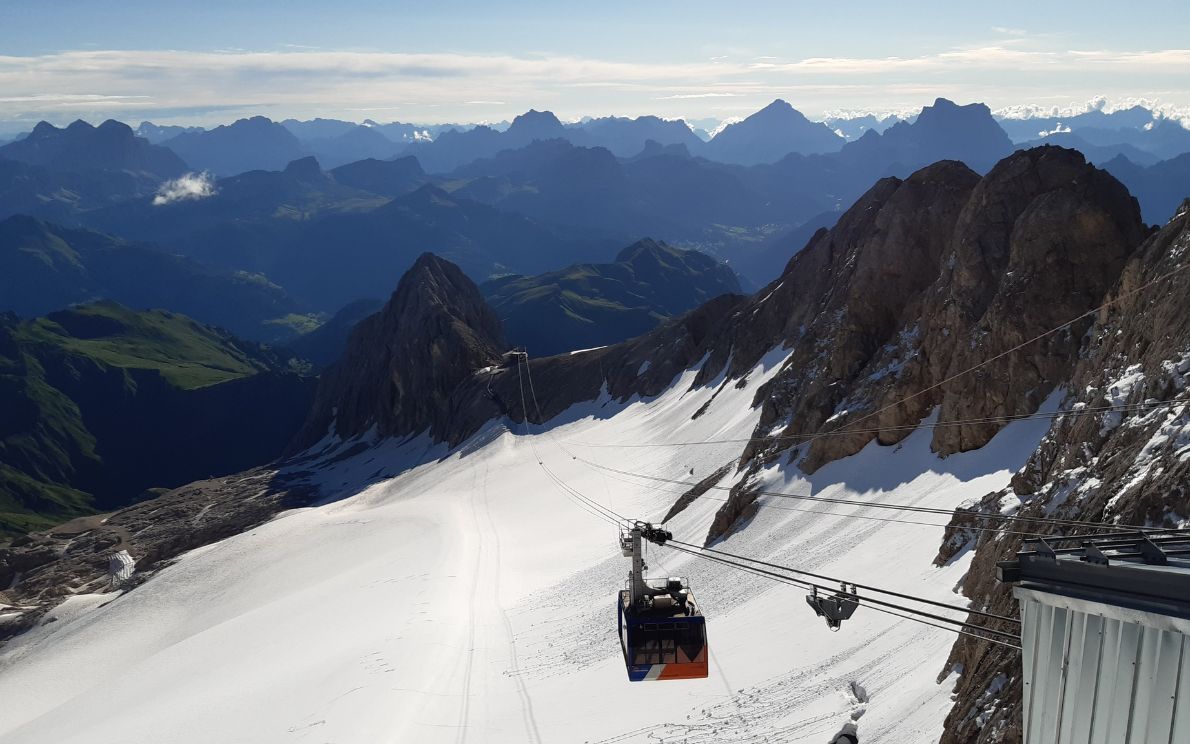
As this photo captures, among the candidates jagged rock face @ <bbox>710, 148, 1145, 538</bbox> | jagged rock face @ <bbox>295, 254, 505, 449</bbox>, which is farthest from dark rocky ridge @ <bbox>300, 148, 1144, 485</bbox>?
jagged rock face @ <bbox>295, 254, 505, 449</bbox>

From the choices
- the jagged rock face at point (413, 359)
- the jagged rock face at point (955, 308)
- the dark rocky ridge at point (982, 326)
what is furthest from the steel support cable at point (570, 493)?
the jagged rock face at point (413, 359)

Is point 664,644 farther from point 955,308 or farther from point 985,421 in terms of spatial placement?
point 955,308

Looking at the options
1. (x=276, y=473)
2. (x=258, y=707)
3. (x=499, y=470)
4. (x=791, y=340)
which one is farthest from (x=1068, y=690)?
(x=276, y=473)

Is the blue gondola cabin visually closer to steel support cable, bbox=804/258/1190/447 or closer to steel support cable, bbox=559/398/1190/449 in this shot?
steel support cable, bbox=559/398/1190/449

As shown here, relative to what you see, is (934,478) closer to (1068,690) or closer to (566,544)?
(1068,690)

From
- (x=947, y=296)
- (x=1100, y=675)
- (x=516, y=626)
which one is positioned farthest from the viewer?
(x=516, y=626)

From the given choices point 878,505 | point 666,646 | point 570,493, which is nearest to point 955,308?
point 878,505
